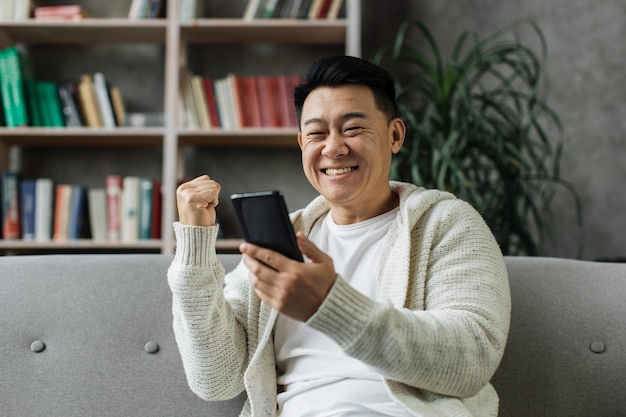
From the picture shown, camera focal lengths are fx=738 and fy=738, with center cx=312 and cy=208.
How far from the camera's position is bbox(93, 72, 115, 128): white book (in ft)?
9.89

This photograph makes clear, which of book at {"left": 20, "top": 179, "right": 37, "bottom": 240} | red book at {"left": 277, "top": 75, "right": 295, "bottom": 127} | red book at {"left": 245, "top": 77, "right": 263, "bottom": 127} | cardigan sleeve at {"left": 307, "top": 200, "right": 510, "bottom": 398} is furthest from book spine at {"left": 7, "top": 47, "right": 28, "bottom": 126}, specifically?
cardigan sleeve at {"left": 307, "top": 200, "right": 510, "bottom": 398}

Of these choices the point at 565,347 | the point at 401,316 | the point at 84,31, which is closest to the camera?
the point at 401,316

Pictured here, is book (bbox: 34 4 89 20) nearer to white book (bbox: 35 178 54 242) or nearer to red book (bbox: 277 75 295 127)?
white book (bbox: 35 178 54 242)

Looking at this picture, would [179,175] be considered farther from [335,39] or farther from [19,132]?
[335,39]

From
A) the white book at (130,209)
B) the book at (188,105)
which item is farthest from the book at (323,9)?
the white book at (130,209)

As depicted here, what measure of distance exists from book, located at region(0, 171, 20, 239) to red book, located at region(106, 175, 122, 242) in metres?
0.36

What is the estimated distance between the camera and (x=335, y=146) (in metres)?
1.37

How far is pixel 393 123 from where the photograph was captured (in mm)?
1485

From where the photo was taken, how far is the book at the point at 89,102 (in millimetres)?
3004

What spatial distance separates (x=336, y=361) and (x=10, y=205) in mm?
2116

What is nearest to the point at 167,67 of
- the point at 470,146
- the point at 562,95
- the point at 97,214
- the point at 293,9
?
the point at 293,9

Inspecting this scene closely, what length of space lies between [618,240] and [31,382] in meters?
2.52

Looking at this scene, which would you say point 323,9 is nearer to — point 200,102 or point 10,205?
point 200,102

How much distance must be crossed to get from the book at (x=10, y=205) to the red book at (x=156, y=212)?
54 cm
